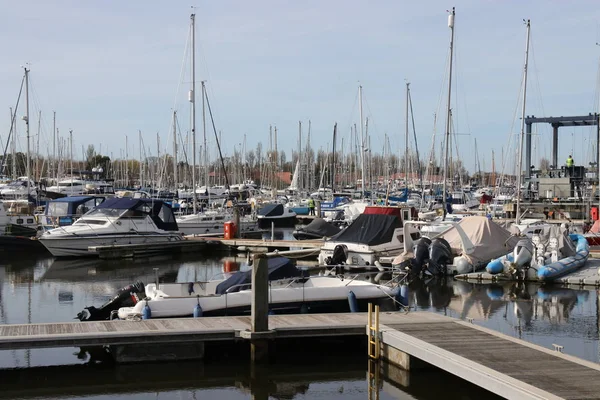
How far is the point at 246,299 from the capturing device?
60.1 feet

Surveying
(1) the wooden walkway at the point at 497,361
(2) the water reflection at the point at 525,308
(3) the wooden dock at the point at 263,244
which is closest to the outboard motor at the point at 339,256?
(2) the water reflection at the point at 525,308

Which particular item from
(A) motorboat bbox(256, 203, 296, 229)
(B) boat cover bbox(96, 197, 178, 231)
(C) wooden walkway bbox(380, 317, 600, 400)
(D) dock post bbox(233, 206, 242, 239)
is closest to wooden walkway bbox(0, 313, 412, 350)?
(C) wooden walkway bbox(380, 317, 600, 400)

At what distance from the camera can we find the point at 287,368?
Result: 52.1ft

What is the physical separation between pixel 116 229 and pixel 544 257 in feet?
65.4

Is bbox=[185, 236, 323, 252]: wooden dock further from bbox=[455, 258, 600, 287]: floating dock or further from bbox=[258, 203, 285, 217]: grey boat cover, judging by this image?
bbox=[258, 203, 285, 217]: grey boat cover

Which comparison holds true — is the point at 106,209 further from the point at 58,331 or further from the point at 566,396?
the point at 566,396

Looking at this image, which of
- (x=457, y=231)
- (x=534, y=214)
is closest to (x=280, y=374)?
(x=457, y=231)

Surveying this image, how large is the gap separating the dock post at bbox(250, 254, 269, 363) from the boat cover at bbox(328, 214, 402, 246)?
617 inches

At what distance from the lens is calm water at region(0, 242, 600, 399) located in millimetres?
14422

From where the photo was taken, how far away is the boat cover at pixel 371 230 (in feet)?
103

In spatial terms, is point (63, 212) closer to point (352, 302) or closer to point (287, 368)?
point (352, 302)

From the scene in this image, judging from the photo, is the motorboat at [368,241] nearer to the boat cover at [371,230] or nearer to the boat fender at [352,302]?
the boat cover at [371,230]

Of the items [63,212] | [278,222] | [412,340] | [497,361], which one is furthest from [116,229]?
[497,361]

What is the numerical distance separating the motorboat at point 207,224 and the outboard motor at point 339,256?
48.1ft
